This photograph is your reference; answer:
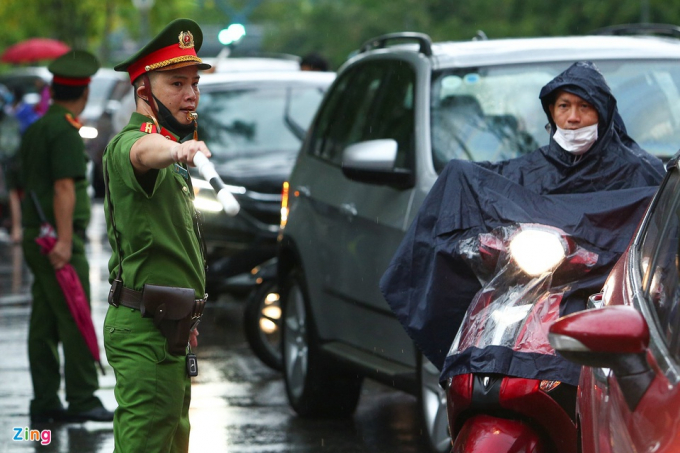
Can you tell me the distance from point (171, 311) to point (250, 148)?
6.94 metres

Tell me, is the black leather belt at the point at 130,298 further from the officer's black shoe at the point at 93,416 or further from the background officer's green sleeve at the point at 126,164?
the officer's black shoe at the point at 93,416

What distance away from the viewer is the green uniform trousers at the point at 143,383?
4.23 metres

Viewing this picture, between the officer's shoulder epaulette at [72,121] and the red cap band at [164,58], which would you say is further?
the officer's shoulder epaulette at [72,121]

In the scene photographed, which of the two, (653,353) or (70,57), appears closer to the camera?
(653,353)

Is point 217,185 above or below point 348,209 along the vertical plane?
above

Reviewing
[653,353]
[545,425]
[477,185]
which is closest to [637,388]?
[653,353]

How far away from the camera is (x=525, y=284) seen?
13.6 ft

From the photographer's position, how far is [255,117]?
37.4ft

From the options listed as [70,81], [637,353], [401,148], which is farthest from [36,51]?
[637,353]

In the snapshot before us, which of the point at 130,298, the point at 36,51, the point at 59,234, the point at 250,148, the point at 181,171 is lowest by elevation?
the point at 36,51

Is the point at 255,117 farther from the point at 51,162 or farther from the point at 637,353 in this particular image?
the point at 637,353

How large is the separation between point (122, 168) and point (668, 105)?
3.17 meters

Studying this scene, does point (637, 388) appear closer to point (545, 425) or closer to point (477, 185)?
point (545, 425)

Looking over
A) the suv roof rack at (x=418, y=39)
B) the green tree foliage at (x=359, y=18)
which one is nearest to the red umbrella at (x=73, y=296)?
the suv roof rack at (x=418, y=39)
